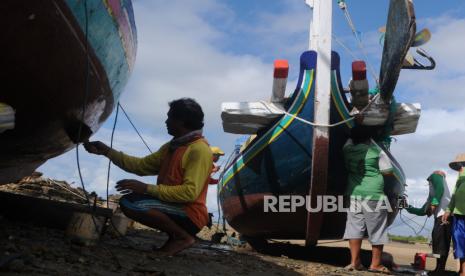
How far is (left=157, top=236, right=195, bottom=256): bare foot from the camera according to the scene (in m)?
3.30

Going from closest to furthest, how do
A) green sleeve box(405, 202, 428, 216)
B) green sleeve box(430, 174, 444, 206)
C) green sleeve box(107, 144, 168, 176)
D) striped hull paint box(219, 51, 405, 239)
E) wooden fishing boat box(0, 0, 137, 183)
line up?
wooden fishing boat box(0, 0, 137, 183), green sleeve box(107, 144, 168, 176), striped hull paint box(219, 51, 405, 239), green sleeve box(430, 174, 444, 206), green sleeve box(405, 202, 428, 216)

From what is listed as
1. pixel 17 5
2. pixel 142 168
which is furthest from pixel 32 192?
pixel 17 5

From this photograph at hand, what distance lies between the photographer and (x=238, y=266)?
3.67 meters

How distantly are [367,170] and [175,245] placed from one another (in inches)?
86.0

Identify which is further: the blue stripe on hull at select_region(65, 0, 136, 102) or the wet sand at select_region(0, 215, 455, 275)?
the blue stripe on hull at select_region(65, 0, 136, 102)

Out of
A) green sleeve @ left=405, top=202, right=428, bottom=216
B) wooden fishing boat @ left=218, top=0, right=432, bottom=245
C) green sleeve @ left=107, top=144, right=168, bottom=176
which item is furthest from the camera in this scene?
green sleeve @ left=405, top=202, right=428, bottom=216

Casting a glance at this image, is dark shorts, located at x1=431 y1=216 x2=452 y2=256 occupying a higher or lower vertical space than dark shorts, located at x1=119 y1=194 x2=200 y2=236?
lower

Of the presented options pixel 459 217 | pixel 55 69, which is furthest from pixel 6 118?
pixel 459 217

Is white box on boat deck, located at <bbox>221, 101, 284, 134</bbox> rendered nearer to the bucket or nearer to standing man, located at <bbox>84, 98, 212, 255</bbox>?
standing man, located at <bbox>84, 98, 212, 255</bbox>

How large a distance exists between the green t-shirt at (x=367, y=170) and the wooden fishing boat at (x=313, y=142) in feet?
0.88

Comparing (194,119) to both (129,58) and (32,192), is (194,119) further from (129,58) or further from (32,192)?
(32,192)

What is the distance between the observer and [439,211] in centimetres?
562

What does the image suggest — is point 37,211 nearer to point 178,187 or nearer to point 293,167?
point 178,187

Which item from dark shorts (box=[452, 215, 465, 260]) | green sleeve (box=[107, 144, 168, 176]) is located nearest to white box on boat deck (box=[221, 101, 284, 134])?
green sleeve (box=[107, 144, 168, 176])
